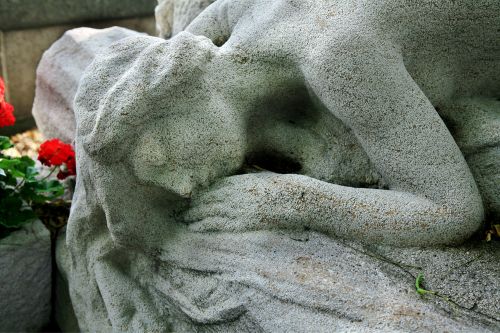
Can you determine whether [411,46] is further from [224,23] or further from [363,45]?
[224,23]

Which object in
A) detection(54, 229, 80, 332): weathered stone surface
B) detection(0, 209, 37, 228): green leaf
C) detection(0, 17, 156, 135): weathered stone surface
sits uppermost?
detection(0, 209, 37, 228): green leaf

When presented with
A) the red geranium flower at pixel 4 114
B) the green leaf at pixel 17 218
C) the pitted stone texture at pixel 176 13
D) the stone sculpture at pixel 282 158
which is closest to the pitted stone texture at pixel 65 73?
the pitted stone texture at pixel 176 13

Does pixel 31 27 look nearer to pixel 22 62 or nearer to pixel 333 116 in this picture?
pixel 22 62

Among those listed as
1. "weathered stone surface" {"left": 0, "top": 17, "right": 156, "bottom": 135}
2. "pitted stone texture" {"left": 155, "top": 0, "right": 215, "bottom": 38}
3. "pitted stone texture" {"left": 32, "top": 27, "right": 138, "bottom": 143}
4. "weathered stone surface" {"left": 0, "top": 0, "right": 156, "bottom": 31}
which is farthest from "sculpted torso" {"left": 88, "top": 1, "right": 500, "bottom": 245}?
"weathered stone surface" {"left": 0, "top": 17, "right": 156, "bottom": 135}

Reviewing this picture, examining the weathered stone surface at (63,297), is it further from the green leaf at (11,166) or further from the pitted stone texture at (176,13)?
the pitted stone texture at (176,13)

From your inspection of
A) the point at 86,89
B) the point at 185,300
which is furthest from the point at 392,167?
the point at 86,89

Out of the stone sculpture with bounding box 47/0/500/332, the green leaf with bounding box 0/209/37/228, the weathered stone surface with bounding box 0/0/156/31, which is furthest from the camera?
the weathered stone surface with bounding box 0/0/156/31

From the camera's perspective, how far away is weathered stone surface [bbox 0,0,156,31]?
301cm

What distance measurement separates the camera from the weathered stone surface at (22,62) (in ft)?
10.3

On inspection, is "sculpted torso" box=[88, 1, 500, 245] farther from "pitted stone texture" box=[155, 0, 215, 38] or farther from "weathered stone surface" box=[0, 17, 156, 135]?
"weathered stone surface" box=[0, 17, 156, 135]

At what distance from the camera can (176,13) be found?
1.83m

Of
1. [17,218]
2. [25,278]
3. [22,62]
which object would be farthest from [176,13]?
[22,62]

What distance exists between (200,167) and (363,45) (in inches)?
17.1

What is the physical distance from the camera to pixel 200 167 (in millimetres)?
1177
